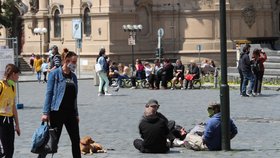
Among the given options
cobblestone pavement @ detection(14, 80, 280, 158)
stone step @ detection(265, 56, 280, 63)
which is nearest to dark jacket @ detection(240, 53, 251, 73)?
A: cobblestone pavement @ detection(14, 80, 280, 158)

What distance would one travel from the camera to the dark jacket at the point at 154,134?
1670cm

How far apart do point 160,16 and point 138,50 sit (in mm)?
3332

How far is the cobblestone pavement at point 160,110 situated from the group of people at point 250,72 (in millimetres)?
457

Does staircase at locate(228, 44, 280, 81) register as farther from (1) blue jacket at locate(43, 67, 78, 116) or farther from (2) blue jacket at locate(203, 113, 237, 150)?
(1) blue jacket at locate(43, 67, 78, 116)

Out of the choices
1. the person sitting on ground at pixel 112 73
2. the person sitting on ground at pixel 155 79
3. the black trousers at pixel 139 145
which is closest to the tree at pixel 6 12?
Result: the person sitting on ground at pixel 112 73

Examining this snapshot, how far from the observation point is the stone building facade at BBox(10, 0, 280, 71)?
64.5 m

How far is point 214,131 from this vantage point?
1691 cm

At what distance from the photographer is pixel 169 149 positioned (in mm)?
17281

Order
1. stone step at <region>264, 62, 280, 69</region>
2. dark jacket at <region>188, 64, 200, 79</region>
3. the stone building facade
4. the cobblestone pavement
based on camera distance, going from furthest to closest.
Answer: the stone building facade
stone step at <region>264, 62, 280, 69</region>
dark jacket at <region>188, 64, 200, 79</region>
the cobblestone pavement

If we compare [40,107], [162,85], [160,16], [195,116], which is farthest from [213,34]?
[195,116]

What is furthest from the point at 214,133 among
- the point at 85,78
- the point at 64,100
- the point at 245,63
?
the point at 85,78

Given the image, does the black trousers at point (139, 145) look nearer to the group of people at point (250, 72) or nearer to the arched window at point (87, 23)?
the group of people at point (250, 72)

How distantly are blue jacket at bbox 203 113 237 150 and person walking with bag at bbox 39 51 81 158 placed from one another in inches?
130

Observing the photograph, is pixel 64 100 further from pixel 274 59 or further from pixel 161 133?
pixel 274 59
